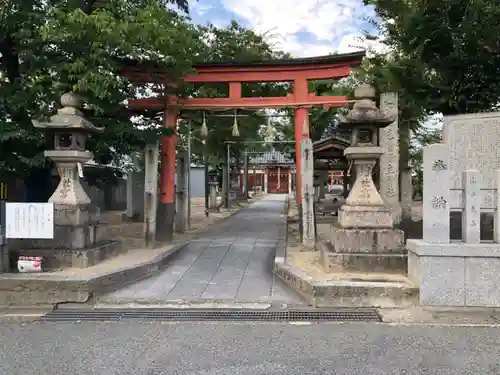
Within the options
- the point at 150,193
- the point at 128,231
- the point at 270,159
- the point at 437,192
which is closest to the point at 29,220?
the point at 150,193

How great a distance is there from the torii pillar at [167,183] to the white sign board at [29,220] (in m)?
4.39

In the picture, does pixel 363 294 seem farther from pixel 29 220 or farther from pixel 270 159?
pixel 270 159

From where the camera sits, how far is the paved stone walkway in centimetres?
700

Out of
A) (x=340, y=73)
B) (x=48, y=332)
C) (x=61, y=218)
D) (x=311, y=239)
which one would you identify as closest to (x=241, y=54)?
(x=340, y=73)

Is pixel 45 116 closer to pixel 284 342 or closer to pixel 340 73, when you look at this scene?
pixel 284 342

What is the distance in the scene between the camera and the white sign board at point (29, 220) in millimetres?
7199

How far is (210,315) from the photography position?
6.21 meters

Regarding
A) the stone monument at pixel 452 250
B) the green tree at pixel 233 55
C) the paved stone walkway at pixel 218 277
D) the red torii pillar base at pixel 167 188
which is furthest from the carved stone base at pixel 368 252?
the green tree at pixel 233 55

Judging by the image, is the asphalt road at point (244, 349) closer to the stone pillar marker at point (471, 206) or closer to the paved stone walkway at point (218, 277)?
the paved stone walkway at point (218, 277)

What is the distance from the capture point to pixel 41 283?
668 centimetres

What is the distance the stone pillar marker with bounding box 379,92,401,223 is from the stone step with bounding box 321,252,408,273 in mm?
3349

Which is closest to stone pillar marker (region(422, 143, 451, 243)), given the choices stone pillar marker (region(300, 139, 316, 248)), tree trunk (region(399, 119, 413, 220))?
stone pillar marker (region(300, 139, 316, 248))

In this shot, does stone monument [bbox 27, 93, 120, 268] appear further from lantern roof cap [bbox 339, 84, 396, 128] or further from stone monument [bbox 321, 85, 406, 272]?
lantern roof cap [bbox 339, 84, 396, 128]

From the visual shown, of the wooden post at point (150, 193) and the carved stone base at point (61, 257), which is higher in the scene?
the wooden post at point (150, 193)
